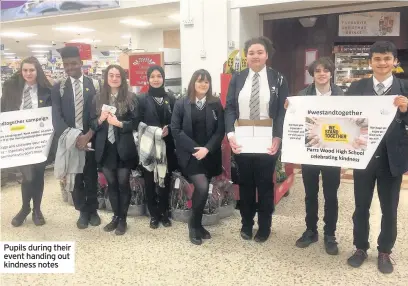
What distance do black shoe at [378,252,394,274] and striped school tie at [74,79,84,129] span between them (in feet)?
8.34

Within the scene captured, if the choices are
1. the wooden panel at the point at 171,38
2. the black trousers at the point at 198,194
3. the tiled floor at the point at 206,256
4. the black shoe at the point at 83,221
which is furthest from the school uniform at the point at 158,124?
the wooden panel at the point at 171,38

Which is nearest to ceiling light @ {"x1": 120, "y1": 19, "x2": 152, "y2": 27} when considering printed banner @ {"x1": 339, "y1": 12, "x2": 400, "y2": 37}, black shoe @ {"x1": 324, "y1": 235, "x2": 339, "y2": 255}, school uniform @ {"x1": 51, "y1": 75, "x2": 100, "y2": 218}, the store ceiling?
the store ceiling

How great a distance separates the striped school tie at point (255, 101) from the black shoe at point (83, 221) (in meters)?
1.81

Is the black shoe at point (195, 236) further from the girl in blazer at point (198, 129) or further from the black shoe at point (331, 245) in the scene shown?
the black shoe at point (331, 245)

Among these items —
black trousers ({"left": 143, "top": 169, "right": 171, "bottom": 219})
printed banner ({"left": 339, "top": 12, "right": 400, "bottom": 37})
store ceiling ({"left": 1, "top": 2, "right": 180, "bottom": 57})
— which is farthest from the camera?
store ceiling ({"left": 1, "top": 2, "right": 180, "bottom": 57})

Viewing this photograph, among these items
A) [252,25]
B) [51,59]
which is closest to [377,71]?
[252,25]

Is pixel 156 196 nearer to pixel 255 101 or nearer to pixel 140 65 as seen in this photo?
pixel 255 101

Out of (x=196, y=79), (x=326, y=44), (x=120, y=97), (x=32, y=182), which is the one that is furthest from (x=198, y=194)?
(x=326, y=44)

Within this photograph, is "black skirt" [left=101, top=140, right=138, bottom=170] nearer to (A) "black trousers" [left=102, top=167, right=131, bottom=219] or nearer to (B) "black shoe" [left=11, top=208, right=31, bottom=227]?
(A) "black trousers" [left=102, top=167, right=131, bottom=219]

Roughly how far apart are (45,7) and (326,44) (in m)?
5.06

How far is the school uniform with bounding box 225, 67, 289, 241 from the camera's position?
2.79 m

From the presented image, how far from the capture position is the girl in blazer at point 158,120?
10.3 feet

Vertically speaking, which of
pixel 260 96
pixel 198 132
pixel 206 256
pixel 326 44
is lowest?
pixel 206 256

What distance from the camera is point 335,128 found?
258cm
